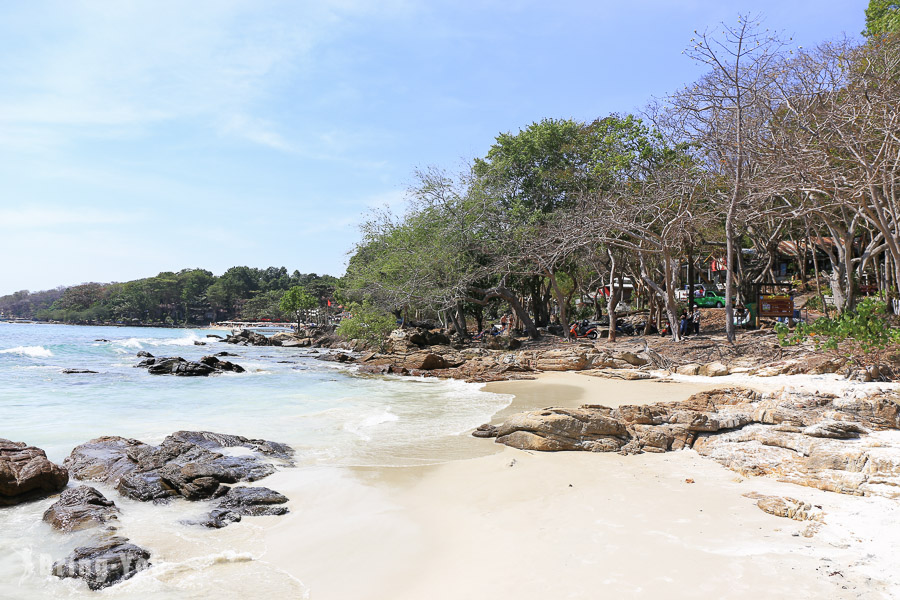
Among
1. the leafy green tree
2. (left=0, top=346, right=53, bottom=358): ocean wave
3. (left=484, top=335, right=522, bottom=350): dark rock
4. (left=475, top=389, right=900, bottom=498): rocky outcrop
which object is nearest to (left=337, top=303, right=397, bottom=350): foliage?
(left=484, top=335, right=522, bottom=350): dark rock

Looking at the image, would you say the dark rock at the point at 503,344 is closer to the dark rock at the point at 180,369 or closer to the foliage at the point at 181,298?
the dark rock at the point at 180,369

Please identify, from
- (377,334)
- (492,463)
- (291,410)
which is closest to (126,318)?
(377,334)

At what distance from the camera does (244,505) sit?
5723 millimetres

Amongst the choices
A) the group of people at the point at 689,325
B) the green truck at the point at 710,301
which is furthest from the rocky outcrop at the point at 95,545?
the green truck at the point at 710,301

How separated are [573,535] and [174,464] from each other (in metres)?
4.96

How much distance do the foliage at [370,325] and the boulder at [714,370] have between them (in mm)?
17354

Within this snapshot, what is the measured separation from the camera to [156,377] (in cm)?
2023

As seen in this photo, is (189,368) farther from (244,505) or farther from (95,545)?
(95,545)

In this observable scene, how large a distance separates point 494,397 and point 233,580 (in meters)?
9.66

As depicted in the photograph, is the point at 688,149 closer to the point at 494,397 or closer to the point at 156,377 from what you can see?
the point at 494,397

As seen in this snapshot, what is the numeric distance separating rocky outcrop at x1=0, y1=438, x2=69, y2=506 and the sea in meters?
0.20

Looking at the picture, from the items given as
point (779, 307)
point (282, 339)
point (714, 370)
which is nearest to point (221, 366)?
point (714, 370)

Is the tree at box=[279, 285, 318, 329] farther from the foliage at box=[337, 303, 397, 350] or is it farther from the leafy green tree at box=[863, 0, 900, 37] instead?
the leafy green tree at box=[863, 0, 900, 37]

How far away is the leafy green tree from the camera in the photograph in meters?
19.8
